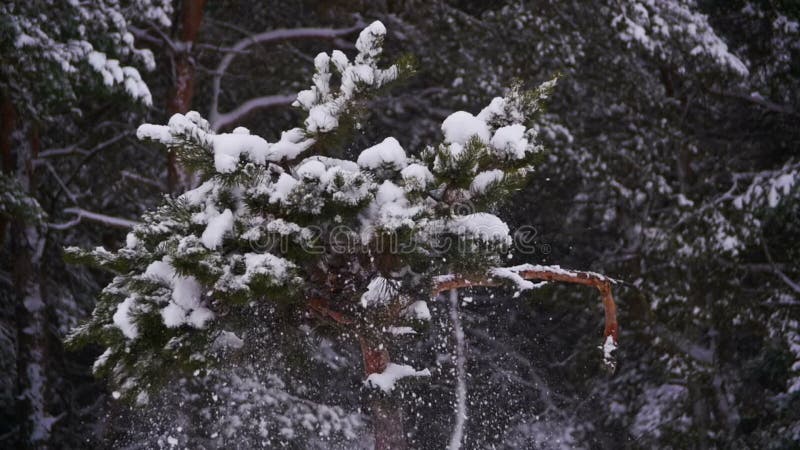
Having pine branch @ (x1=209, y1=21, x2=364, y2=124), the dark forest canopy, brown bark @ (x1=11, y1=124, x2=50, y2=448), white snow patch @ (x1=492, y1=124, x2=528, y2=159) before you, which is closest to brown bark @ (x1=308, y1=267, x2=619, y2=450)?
white snow patch @ (x1=492, y1=124, x2=528, y2=159)

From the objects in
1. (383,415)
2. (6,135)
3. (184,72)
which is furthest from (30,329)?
(383,415)

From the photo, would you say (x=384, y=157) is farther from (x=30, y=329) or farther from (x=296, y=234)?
(x=30, y=329)

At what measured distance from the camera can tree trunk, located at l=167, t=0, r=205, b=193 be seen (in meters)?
9.38

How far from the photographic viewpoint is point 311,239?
113 inches

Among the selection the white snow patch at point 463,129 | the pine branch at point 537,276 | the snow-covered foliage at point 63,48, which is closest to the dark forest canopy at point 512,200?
the snow-covered foliage at point 63,48

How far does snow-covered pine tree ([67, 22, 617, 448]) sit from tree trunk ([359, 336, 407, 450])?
18 mm

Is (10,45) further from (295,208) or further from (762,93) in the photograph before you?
(762,93)

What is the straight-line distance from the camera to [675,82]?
11555 mm

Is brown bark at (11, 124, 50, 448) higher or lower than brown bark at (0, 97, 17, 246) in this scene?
lower

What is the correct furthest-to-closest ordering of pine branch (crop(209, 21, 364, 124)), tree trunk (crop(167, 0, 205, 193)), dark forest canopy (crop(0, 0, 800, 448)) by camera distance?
1. pine branch (crop(209, 21, 364, 124))
2. tree trunk (crop(167, 0, 205, 193))
3. dark forest canopy (crop(0, 0, 800, 448))

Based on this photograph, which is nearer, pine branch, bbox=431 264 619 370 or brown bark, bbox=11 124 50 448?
pine branch, bbox=431 264 619 370

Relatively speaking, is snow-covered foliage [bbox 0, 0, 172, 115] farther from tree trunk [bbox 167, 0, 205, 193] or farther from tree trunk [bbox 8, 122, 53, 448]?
tree trunk [bbox 8, 122, 53, 448]

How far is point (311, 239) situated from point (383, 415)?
0.78 metres

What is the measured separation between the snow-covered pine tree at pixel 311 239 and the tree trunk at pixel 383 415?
0.02 metres
